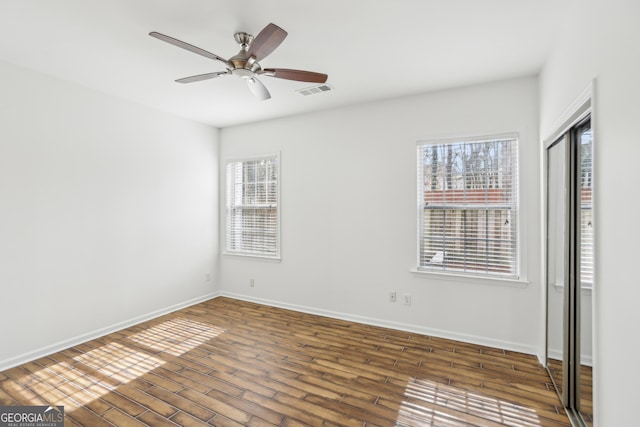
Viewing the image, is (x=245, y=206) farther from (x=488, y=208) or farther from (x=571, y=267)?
(x=571, y=267)

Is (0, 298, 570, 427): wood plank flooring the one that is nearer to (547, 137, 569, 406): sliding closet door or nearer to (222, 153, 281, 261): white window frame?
(547, 137, 569, 406): sliding closet door

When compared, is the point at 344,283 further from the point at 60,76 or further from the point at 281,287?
the point at 60,76

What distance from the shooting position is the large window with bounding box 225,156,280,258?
4.75 meters

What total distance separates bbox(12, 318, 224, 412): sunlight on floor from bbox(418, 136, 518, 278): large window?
275cm

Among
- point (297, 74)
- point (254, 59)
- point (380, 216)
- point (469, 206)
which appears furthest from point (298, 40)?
point (469, 206)

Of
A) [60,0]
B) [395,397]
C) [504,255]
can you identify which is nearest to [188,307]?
[395,397]

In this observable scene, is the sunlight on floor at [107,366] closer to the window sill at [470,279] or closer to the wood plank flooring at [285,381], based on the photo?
the wood plank flooring at [285,381]

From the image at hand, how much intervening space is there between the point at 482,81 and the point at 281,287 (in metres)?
3.56

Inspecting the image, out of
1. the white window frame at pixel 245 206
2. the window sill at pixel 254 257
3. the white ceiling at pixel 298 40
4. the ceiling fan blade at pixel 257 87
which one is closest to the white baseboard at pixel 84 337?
the window sill at pixel 254 257

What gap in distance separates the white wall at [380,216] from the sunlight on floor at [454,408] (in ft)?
3.55

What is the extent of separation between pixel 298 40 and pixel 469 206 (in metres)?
2.37

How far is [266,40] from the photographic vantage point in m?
2.01

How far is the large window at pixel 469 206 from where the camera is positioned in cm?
329

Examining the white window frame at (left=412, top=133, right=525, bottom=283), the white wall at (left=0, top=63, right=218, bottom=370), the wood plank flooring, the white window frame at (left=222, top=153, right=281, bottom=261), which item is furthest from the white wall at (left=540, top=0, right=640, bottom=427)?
the white wall at (left=0, top=63, right=218, bottom=370)
